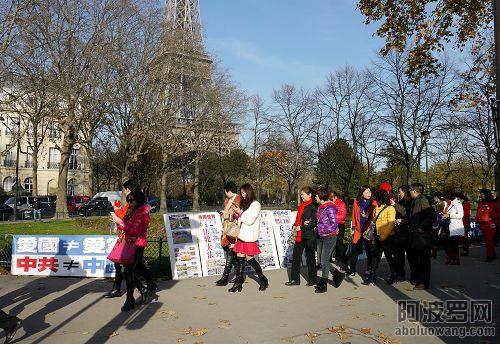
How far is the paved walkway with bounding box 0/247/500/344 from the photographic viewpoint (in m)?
5.32

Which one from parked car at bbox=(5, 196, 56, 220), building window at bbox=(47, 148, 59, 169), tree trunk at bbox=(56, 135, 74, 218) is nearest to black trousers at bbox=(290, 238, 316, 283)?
tree trunk at bbox=(56, 135, 74, 218)

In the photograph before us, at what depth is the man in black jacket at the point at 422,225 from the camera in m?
7.89

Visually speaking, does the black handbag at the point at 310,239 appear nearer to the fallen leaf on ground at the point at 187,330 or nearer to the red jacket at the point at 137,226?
the red jacket at the point at 137,226

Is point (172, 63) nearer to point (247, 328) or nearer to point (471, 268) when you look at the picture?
point (471, 268)

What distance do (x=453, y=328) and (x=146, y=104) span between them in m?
23.8

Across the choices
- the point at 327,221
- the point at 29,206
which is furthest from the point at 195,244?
the point at 29,206

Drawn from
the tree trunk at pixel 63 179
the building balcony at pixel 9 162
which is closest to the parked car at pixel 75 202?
the tree trunk at pixel 63 179

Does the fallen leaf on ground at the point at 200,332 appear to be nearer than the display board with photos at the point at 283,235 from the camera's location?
Yes

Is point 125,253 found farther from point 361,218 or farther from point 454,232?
point 454,232

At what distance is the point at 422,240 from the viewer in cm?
783

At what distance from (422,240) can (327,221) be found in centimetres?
166

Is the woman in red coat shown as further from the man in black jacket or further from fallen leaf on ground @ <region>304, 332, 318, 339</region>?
fallen leaf on ground @ <region>304, 332, 318, 339</region>

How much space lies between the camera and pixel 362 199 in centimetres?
929

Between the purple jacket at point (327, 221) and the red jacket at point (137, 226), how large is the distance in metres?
3.01
